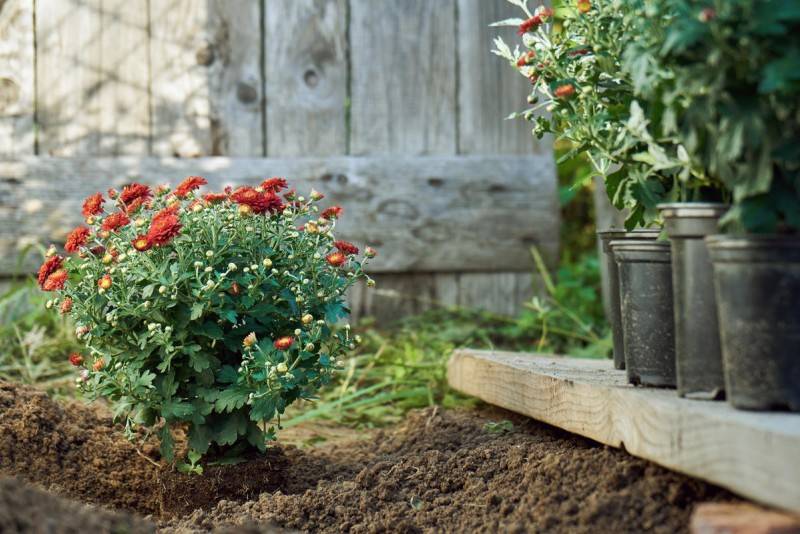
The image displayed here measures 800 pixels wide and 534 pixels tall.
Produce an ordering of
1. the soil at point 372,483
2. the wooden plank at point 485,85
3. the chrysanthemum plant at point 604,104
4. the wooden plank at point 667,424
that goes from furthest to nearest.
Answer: the wooden plank at point 485,85 < the chrysanthemum plant at point 604,104 < the soil at point 372,483 < the wooden plank at point 667,424

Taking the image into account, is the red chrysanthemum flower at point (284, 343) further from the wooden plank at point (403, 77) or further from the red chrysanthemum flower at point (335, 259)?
the wooden plank at point (403, 77)

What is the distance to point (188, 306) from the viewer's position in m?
2.26

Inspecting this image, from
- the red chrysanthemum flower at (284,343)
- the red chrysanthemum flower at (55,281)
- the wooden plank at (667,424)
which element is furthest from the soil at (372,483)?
the red chrysanthemum flower at (55,281)

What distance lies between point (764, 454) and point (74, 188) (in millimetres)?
3280

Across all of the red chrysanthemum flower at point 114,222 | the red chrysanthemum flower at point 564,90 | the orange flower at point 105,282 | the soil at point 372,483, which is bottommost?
the soil at point 372,483

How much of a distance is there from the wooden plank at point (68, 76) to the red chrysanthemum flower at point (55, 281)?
1.96 m

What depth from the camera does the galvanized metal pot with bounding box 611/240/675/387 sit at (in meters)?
1.94

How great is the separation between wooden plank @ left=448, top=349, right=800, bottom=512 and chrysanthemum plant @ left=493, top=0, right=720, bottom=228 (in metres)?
0.39

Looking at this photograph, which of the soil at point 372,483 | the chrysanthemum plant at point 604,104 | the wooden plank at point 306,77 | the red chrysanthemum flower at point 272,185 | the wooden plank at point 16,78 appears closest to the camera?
the soil at point 372,483

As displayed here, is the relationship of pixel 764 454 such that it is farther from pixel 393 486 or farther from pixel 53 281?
pixel 53 281

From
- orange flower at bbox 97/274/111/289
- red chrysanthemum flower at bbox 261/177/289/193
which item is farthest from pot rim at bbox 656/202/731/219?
orange flower at bbox 97/274/111/289

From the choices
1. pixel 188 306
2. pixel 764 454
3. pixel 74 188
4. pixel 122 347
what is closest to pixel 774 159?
pixel 764 454

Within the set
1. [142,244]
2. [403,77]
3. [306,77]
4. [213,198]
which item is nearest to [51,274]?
[142,244]

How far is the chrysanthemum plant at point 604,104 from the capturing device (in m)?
1.88
